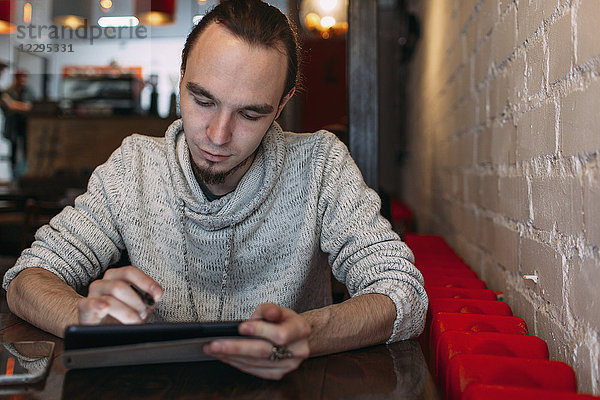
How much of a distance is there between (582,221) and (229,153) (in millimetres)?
709

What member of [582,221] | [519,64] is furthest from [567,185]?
[519,64]

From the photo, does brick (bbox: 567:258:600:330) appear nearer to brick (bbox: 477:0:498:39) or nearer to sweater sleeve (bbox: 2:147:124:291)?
brick (bbox: 477:0:498:39)

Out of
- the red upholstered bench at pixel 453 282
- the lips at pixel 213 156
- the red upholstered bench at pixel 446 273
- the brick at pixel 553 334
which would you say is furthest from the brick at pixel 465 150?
the lips at pixel 213 156

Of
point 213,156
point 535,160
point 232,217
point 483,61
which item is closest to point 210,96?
point 213,156

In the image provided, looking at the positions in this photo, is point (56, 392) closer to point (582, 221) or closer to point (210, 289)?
point (210, 289)

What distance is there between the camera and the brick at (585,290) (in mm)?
887

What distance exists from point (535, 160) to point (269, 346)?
0.73 metres

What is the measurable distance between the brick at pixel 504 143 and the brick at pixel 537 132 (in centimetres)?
6

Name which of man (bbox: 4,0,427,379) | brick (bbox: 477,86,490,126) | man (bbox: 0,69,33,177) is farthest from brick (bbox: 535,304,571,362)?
man (bbox: 0,69,33,177)

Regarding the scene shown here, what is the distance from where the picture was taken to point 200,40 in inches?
52.2

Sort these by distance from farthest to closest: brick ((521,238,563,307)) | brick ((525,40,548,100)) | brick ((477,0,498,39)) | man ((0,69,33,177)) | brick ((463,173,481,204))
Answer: man ((0,69,33,177)) < brick ((463,173,481,204)) < brick ((477,0,498,39)) < brick ((525,40,548,100)) < brick ((521,238,563,307))

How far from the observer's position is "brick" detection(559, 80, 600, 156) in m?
0.89

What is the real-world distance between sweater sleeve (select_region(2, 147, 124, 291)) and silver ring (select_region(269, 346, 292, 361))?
688mm

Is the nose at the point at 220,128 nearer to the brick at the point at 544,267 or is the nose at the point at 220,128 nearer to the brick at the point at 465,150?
the brick at the point at 544,267
